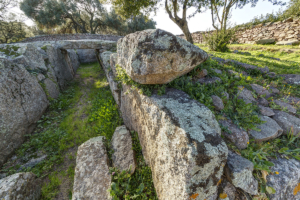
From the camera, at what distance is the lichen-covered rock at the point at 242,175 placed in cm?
182

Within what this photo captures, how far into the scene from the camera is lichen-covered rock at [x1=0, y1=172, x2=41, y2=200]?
2.39 metres

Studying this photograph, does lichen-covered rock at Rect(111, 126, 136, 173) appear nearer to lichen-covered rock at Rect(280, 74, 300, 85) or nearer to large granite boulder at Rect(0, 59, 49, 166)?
large granite boulder at Rect(0, 59, 49, 166)

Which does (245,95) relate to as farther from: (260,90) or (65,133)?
(65,133)

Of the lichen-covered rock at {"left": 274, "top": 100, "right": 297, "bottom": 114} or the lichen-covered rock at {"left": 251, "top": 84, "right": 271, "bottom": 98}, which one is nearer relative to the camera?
the lichen-covered rock at {"left": 274, "top": 100, "right": 297, "bottom": 114}

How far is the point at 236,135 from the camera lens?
2475mm

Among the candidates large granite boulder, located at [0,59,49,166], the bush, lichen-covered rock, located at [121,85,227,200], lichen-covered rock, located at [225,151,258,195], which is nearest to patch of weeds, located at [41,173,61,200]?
large granite boulder, located at [0,59,49,166]

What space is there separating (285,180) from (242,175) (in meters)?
0.81

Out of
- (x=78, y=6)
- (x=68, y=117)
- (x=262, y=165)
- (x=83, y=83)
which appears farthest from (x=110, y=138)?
(x=78, y=6)

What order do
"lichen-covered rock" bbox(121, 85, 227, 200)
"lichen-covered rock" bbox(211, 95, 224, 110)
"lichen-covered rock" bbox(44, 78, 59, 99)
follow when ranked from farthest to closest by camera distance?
"lichen-covered rock" bbox(44, 78, 59, 99), "lichen-covered rock" bbox(211, 95, 224, 110), "lichen-covered rock" bbox(121, 85, 227, 200)

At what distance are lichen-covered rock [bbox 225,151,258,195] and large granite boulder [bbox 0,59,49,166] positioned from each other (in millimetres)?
5646

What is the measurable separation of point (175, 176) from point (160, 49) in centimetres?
212

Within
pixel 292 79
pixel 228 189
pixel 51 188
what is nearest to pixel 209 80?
pixel 228 189

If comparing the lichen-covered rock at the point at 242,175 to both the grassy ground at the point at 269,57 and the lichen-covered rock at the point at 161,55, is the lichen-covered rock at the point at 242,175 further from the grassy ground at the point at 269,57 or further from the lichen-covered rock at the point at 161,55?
the grassy ground at the point at 269,57

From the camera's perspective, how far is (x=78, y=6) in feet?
72.4
